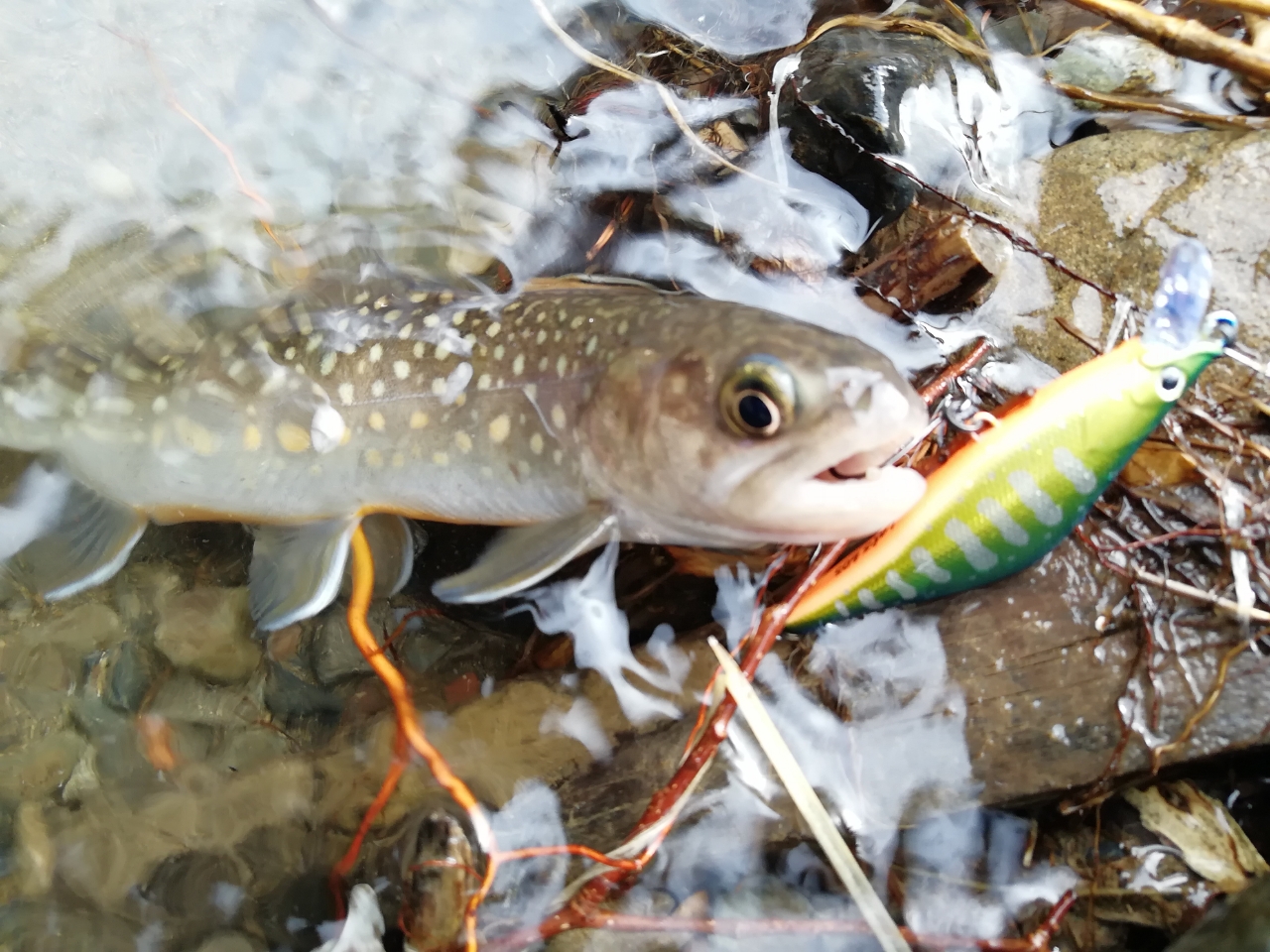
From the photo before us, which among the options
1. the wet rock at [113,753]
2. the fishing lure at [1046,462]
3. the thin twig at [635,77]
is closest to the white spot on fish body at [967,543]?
the fishing lure at [1046,462]

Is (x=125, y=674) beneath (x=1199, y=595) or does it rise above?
beneath

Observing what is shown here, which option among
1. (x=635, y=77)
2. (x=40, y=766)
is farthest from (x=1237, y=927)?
(x=40, y=766)

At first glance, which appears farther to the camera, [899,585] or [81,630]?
[81,630]

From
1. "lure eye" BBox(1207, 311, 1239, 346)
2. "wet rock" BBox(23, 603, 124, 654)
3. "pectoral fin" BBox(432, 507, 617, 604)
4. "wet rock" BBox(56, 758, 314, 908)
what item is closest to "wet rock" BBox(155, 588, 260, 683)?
"wet rock" BBox(23, 603, 124, 654)

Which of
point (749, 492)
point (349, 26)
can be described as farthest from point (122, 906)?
point (349, 26)

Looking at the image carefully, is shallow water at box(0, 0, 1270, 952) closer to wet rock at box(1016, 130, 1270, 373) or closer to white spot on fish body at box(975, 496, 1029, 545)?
wet rock at box(1016, 130, 1270, 373)

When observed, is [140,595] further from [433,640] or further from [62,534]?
[433,640]

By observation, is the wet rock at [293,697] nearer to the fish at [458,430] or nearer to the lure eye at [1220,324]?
the fish at [458,430]
